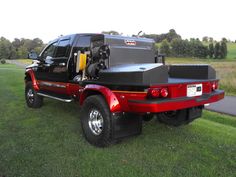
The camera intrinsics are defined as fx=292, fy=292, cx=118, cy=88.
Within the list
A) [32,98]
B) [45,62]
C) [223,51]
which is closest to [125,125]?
[45,62]

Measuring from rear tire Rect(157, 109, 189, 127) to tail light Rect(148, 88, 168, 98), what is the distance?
143 centimetres

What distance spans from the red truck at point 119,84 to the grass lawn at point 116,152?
313 mm

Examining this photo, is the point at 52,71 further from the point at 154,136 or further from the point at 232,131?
the point at 232,131

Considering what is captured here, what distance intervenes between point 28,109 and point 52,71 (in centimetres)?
173

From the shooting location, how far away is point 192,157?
4605mm

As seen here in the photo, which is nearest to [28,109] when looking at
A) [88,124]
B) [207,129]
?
[88,124]

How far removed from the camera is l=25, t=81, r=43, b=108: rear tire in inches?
323

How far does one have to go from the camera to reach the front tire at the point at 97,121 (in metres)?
4.77

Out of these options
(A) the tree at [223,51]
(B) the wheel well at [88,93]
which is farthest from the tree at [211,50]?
(B) the wheel well at [88,93]

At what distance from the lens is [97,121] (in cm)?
522

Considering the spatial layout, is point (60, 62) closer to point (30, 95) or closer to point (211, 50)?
point (30, 95)

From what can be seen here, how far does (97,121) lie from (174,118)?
1.79 metres

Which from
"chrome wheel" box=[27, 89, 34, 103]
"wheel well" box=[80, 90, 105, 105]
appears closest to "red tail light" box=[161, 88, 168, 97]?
"wheel well" box=[80, 90, 105, 105]

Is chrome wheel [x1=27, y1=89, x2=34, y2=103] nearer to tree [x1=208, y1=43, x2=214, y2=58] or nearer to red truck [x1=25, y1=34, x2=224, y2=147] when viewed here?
red truck [x1=25, y1=34, x2=224, y2=147]
